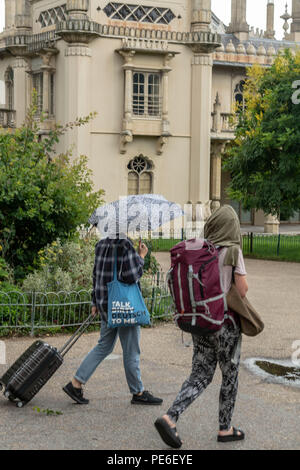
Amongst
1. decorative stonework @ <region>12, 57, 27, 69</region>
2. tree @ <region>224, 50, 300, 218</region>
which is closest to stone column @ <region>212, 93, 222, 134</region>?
tree @ <region>224, 50, 300, 218</region>

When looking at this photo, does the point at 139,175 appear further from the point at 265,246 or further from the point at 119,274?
the point at 119,274

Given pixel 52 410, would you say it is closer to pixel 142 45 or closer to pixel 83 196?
pixel 83 196

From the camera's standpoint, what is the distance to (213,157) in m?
31.0

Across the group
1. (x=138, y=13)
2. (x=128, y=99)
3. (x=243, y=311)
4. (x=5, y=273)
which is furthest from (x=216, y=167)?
(x=243, y=311)

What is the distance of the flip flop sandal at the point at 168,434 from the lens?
5.69 meters

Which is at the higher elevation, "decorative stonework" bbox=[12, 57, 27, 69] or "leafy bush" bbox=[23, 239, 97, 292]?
"decorative stonework" bbox=[12, 57, 27, 69]

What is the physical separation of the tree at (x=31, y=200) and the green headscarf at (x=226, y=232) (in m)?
5.49

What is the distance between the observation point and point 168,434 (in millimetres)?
5688

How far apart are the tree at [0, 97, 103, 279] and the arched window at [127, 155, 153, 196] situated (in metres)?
15.6

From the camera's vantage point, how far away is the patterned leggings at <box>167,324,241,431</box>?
5781 millimetres

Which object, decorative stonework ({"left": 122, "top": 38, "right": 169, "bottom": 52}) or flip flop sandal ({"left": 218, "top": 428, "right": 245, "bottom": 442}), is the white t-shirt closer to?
flip flop sandal ({"left": 218, "top": 428, "right": 245, "bottom": 442})

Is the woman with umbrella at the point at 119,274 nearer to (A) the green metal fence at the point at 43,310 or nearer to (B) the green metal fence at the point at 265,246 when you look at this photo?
(A) the green metal fence at the point at 43,310

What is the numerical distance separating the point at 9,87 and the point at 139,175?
26.1 ft
